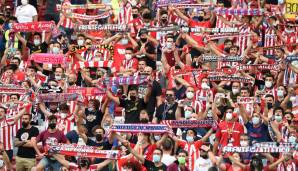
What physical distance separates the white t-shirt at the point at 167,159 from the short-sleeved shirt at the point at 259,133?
182 cm

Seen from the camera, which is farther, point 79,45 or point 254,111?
point 79,45

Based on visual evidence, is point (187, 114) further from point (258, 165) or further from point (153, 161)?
point (258, 165)

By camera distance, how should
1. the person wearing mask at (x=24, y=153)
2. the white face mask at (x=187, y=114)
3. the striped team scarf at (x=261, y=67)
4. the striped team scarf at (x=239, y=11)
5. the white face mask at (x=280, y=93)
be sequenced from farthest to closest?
1. the striped team scarf at (x=239, y=11)
2. the striped team scarf at (x=261, y=67)
3. the white face mask at (x=280, y=93)
4. the white face mask at (x=187, y=114)
5. the person wearing mask at (x=24, y=153)

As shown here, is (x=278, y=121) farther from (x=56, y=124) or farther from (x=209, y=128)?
(x=56, y=124)

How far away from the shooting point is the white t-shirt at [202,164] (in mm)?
32219

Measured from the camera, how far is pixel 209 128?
33219 mm

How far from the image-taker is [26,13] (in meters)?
38.5

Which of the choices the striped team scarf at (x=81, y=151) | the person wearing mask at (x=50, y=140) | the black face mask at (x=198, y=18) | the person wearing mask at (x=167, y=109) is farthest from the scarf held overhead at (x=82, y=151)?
the black face mask at (x=198, y=18)

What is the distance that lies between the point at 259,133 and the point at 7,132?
5180 mm

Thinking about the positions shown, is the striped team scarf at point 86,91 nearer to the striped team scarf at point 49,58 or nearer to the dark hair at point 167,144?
the striped team scarf at point 49,58

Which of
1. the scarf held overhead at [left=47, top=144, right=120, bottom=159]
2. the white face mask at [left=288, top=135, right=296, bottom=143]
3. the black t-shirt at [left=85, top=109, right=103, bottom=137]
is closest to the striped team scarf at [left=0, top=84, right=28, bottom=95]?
the black t-shirt at [left=85, top=109, right=103, bottom=137]

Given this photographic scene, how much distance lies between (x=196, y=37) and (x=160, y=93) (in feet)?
8.19

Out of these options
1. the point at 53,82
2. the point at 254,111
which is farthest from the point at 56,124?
the point at 254,111

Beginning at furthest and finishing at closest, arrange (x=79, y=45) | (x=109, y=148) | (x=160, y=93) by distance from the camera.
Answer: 1. (x=79, y=45)
2. (x=160, y=93)
3. (x=109, y=148)
